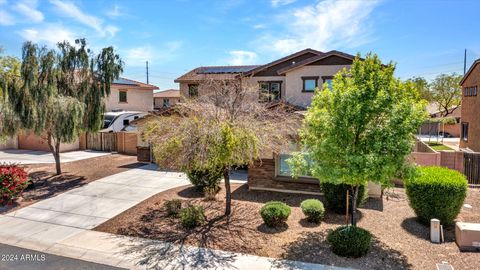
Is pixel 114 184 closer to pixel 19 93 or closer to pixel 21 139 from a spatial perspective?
pixel 19 93

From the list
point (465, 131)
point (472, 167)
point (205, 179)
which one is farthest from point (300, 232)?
point (465, 131)

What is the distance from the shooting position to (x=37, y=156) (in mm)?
23234

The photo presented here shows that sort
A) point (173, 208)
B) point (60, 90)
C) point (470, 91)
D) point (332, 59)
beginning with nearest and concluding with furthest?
1. point (173, 208)
2. point (60, 90)
3. point (332, 59)
4. point (470, 91)

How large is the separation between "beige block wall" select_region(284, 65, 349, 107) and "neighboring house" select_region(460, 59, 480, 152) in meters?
12.9

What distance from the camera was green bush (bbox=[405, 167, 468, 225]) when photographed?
896 cm

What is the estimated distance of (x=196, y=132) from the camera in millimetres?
8945

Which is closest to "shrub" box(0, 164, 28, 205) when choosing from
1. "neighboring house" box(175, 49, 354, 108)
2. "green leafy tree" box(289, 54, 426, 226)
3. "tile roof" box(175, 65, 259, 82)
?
"neighboring house" box(175, 49, 354, 108)

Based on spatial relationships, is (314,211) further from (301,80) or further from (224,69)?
(224,69)

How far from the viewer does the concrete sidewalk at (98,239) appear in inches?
303

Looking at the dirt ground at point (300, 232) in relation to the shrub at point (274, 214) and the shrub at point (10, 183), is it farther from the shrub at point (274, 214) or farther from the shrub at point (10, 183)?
the shrub at point (10, 183)

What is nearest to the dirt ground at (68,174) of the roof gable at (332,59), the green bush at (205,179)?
the green bush at (205,179)

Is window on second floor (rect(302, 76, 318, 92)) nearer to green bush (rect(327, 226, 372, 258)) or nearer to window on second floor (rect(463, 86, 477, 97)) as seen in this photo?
green bush (rect(327, 226, 372, 258))

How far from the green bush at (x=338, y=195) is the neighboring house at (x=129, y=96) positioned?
26341 mm

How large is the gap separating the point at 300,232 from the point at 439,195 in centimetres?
418
